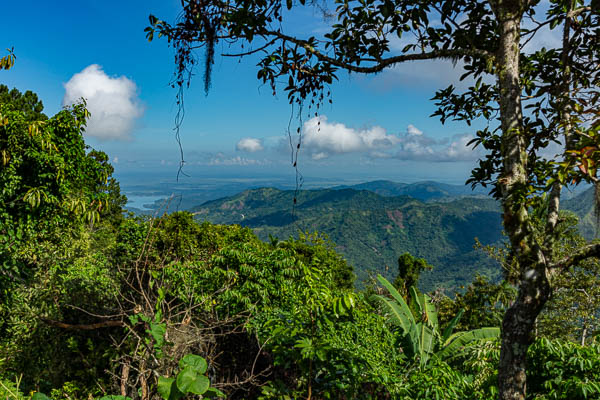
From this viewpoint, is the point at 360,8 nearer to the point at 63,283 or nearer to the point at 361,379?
the point at 361,379

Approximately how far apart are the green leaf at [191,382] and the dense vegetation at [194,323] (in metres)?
0.01

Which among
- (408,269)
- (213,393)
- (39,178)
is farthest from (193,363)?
(408,269)

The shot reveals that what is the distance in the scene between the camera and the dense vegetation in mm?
3057

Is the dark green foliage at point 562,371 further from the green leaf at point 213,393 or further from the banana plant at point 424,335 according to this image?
the banana plant at point 424,335

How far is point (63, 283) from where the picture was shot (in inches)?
Result: 332

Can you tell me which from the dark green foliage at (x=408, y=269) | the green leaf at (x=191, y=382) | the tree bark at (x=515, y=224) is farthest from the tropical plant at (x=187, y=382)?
the dark green foliage at (x=408, y=269)

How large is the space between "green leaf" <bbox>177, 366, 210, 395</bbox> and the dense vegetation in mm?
13

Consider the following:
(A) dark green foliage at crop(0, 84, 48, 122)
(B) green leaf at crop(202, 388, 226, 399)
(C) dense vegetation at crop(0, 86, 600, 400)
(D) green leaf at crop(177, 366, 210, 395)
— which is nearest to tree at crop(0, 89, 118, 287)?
(C) dense vegetation at crop(0, 86, 600, 400)

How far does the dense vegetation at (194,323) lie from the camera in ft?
10.0

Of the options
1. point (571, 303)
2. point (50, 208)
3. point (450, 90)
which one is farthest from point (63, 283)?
point (571, 303)

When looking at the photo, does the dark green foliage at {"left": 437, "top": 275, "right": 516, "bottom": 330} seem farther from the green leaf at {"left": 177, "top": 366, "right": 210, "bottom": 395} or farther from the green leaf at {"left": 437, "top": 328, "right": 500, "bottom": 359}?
the green leaf at {"left": 177, "top": 366, "right": 210, "bottom": 395}

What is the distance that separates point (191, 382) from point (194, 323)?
8.95ft

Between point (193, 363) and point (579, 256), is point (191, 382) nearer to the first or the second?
point (193, 363)

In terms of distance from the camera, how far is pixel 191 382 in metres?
2.11
